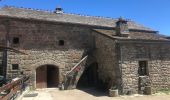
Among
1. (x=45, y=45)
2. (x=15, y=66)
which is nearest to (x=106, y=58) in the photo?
(x=45, y=45)

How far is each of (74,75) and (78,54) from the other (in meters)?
1.99

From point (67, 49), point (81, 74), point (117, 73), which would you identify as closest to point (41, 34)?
point (67, 49)

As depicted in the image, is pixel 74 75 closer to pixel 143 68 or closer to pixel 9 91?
pixel 143 68

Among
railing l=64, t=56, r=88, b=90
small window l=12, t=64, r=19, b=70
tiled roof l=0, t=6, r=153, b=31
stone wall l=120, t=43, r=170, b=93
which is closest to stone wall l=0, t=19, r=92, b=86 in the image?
small window l=12, t=64, r=19, b=70

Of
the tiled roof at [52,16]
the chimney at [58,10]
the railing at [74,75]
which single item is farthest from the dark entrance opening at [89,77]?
the chimney at [58,10]

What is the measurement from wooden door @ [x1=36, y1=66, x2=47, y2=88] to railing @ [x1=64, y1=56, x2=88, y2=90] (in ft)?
6.08

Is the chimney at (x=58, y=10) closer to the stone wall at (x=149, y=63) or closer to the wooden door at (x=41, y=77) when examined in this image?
the wooden door at (x=41, y=77)

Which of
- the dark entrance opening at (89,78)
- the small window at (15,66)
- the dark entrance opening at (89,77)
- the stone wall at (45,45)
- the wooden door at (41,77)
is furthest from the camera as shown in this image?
the dark entrance opening at (89,77)

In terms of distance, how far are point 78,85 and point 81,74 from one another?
109 cm

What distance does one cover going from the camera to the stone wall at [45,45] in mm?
16391

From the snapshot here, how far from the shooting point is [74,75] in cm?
1711

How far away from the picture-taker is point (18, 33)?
16547 mm

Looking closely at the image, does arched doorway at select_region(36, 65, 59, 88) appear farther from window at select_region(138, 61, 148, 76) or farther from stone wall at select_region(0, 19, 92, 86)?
window at select_region(138, 61, 148, 76)

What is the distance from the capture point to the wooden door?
56.0 feet
